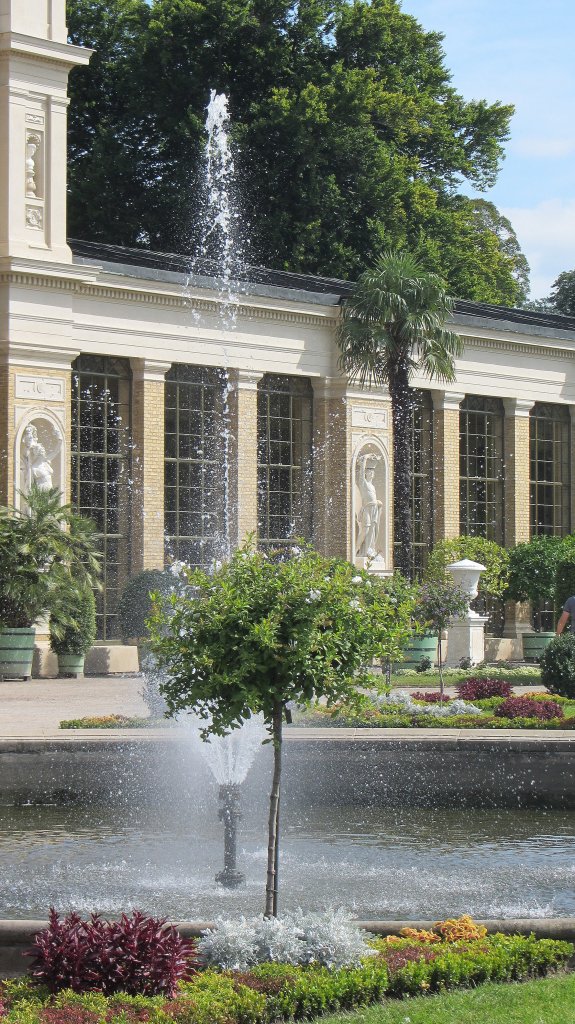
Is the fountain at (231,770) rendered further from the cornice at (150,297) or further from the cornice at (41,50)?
the cornice at (41,50)

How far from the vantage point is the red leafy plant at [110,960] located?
7.40m

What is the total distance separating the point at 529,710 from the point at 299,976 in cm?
1106

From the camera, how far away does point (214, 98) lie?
143 ft

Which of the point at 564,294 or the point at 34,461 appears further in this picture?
the point at 564,294

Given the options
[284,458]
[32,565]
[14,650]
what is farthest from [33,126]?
[14,650]

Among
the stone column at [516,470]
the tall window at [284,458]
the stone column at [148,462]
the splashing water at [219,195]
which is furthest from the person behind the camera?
the splashing water at [219,195]

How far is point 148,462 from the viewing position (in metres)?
33.0

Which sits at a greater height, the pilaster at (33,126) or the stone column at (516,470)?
the pilaster at (33,126)

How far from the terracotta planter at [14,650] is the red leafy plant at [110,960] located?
20621 mm

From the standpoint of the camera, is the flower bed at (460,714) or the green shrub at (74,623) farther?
the green shrub at (74,623)

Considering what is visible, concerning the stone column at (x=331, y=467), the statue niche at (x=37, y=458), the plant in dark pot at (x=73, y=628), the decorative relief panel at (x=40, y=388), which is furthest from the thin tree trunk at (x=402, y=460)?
the plant in dark pot at (x=73, y=628)

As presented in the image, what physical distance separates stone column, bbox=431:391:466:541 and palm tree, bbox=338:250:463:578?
420cm

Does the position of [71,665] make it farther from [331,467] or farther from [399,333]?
[399,333]

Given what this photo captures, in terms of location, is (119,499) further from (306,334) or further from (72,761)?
(72,761)
